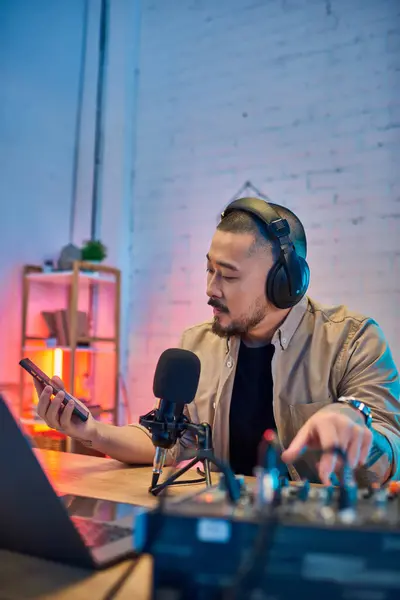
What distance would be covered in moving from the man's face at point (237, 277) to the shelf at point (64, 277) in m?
1.95

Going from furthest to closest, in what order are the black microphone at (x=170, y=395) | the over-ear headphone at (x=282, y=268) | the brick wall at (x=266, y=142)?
1. the brick wall at (x=266, y=142)
2. the over-ear headphone at (x=282, y=268)
3. the black microphone at (x=170, y=395)

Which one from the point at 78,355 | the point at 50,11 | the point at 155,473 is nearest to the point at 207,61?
the point at 50,11

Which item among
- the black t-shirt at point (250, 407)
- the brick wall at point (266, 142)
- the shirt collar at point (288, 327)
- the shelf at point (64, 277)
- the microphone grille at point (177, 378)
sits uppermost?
the brick wall at point (266, 142)

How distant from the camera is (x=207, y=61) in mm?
3439

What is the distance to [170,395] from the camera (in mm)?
970

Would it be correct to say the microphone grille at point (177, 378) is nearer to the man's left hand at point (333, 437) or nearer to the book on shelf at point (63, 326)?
the man's left hand at point (333, 437)

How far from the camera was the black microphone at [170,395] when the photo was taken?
0.96m

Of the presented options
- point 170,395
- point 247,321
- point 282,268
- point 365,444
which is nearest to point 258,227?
point 282,268

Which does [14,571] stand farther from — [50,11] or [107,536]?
[50,11]

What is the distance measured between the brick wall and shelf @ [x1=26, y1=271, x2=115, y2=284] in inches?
8.3

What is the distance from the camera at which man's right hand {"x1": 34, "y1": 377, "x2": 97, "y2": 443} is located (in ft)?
3.75

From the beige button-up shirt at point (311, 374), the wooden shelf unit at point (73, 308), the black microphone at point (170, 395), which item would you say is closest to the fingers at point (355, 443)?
the black microphone at point (170, 395)

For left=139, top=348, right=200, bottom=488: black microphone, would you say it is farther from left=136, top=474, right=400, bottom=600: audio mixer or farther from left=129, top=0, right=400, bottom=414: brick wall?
left=129, top=0, right=400, bottom=414: brick wall

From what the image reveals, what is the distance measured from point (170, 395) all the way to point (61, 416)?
1.09ft
